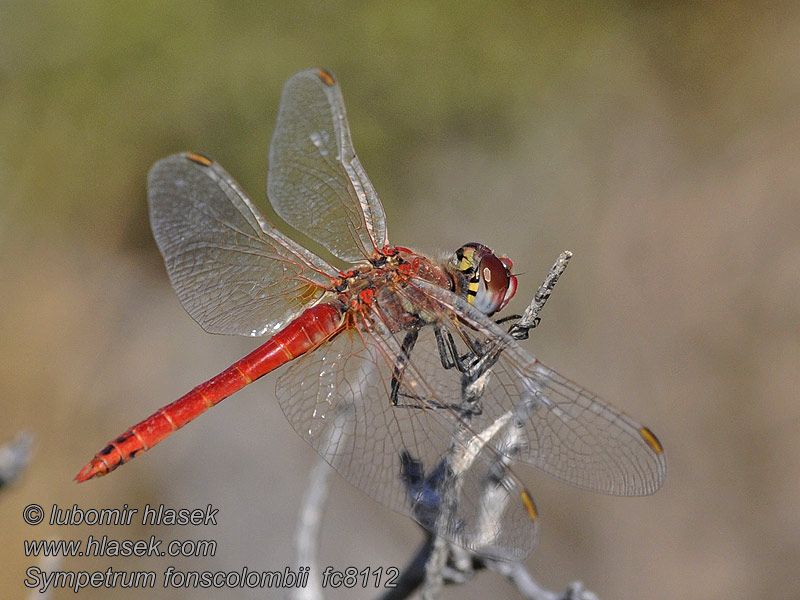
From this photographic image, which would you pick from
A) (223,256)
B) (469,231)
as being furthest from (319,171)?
(469,231)

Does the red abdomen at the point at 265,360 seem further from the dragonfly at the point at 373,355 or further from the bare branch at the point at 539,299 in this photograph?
the bare branch at the point at 539,299

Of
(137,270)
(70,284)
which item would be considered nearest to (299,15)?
(137,270)

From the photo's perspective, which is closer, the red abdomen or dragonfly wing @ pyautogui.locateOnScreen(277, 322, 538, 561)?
dragonfly wing @ pyautogui.locateOnScreen(277, 322, 538, 561)

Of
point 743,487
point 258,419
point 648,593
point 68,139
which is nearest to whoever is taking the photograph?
point 648,593

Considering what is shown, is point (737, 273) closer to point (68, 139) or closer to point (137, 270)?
point (137, 270)

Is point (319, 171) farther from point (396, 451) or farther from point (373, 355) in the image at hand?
point (396, 451)

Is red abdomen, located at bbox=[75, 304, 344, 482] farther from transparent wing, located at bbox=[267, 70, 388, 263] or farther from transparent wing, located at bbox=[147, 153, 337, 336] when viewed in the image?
transparent wing, located at bbox=[267, 70, 388, 263]

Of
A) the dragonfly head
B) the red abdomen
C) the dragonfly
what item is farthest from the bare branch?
the red abdomen
